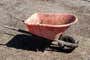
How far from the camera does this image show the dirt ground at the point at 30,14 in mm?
8055

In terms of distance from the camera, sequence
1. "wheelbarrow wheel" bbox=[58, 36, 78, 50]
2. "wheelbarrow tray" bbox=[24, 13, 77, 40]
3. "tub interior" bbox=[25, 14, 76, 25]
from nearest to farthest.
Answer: "wheelbarrow tray" bbox=[24, 13, 77, 40] → "wheelbarrow wheel" bbox=[58, 36, 78, 50] → "tub interior" bbox=[25, 14, 76, 25]

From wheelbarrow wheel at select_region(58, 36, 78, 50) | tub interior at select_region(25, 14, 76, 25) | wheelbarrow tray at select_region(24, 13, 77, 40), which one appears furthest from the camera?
tub interior at select_region(25, 14, 76, 25)

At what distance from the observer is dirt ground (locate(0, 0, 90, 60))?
805 cm

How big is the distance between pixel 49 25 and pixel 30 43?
140cm

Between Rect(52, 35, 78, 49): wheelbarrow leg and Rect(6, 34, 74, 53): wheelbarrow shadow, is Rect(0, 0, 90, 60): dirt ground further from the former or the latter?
Rect(52, 35, 78, 49): wheelbarrow leg

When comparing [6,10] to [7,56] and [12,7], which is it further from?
[7,56]

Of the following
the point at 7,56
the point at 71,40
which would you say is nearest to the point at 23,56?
the point at 7,56

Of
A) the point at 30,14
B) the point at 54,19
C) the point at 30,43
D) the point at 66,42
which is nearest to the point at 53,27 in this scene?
the point at 66,42

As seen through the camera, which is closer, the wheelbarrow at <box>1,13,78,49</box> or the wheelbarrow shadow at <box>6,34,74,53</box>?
the wheelbarrow at <box>1,13,78,49</box>

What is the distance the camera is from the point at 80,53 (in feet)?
26.8

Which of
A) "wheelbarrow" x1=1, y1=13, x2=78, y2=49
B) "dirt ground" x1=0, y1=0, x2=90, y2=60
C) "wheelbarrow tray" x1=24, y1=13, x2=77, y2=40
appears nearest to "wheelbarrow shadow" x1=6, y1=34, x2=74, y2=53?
"dirt ground" x1=0, y1=0, x2=90, y2=60

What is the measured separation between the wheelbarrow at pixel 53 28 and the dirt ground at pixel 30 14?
0.37m

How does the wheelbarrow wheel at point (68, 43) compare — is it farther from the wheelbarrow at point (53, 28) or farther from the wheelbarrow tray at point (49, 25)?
the wheelbarrow tray at point (49, 25)

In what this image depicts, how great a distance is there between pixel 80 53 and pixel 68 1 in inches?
206
